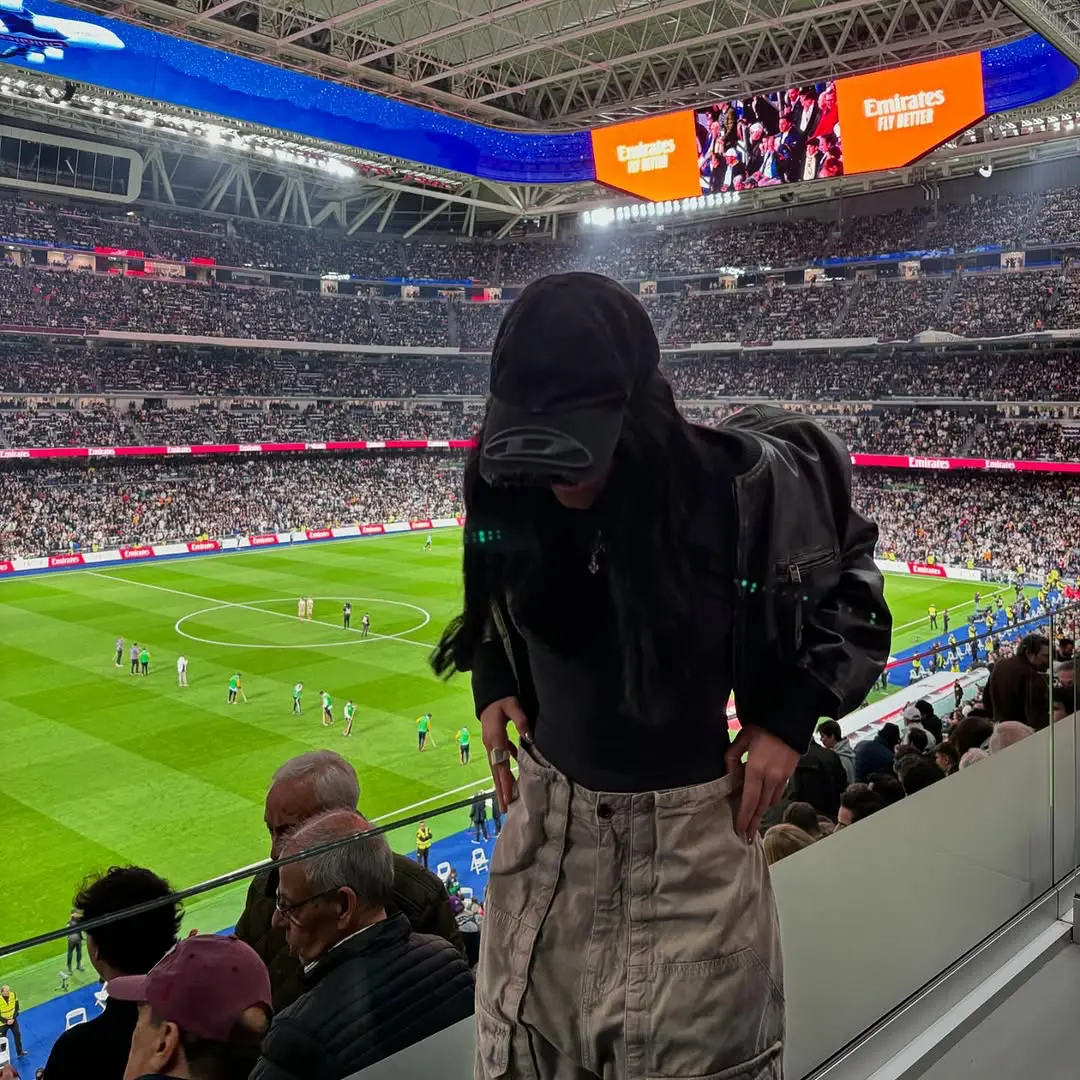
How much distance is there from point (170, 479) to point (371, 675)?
81.2 feet

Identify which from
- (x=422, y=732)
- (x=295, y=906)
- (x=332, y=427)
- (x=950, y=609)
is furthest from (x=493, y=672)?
(x=332, y=427)

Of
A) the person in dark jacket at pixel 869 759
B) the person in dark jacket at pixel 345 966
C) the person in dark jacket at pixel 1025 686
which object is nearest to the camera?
the person in dark jacket at pixel 345 966

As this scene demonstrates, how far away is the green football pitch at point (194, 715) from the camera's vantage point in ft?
43.2

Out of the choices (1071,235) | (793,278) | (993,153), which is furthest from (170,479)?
(1071,235)

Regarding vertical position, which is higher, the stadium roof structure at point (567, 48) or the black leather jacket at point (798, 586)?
the stadium roof structure at point (567, 48)

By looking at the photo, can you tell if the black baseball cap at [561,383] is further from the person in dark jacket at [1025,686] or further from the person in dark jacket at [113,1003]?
the person in dark jacket at [1025,686]

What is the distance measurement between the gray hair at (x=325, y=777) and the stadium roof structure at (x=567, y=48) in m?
22.2

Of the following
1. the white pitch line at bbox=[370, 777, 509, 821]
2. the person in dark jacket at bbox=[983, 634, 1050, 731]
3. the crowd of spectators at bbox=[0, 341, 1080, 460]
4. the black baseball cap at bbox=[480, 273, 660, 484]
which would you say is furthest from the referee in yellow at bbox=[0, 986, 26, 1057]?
the crowd of spectators at bbox=[0, 341, 1080, 460]

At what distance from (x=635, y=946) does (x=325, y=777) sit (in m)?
1.98

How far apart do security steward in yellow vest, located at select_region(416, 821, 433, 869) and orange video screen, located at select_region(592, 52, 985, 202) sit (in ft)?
99.4

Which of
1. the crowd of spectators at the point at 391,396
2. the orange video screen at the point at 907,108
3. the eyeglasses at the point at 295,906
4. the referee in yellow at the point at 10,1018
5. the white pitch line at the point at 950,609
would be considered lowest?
the white pitch line at the point at 950,609

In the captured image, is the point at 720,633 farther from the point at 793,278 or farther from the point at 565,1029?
the point at 793,278

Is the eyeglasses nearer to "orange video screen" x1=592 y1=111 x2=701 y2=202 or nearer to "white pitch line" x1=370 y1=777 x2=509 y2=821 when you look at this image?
"white pitch line" x1=370 y1=777 x2=509 y2=821

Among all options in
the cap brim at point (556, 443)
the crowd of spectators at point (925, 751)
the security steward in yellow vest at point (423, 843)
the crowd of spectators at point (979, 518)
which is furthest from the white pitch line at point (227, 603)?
the cap brim at point (556, 443)
